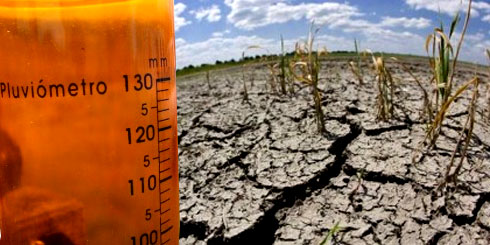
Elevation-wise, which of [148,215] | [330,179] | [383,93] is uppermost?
[383,93]

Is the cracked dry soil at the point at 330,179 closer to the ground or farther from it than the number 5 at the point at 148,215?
closer to the ground

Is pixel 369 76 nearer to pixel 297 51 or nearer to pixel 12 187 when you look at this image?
pixel 297 51

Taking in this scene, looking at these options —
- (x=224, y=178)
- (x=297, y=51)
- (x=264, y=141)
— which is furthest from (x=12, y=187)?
(x=297, y=51)

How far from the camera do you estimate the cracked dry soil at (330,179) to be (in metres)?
1.42

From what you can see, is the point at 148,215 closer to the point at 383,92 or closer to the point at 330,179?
the point at 330,179

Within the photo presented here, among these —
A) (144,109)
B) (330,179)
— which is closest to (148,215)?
(144,109)

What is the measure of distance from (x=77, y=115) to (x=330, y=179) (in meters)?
1.20

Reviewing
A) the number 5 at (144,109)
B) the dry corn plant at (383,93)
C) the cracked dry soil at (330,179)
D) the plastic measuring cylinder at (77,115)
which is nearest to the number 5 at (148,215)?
the plastic measuring cylinder at (77,115)

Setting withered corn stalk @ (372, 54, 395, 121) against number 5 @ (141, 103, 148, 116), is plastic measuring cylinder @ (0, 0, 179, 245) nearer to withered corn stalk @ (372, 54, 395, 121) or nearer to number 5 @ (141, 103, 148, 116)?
number 5 @ (141, 103, 148, 116)

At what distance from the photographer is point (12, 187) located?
70 cm

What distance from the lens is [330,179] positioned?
1.68m

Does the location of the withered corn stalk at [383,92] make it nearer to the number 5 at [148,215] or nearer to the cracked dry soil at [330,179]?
the cracked dry soil at [330,179]

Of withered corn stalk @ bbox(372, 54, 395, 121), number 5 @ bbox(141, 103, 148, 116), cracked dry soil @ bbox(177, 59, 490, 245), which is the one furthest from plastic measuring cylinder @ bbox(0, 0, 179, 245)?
withered corn stalk @ bbox(372, 54, 395, 121)

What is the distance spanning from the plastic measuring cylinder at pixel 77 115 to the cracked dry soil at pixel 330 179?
2.68ft
